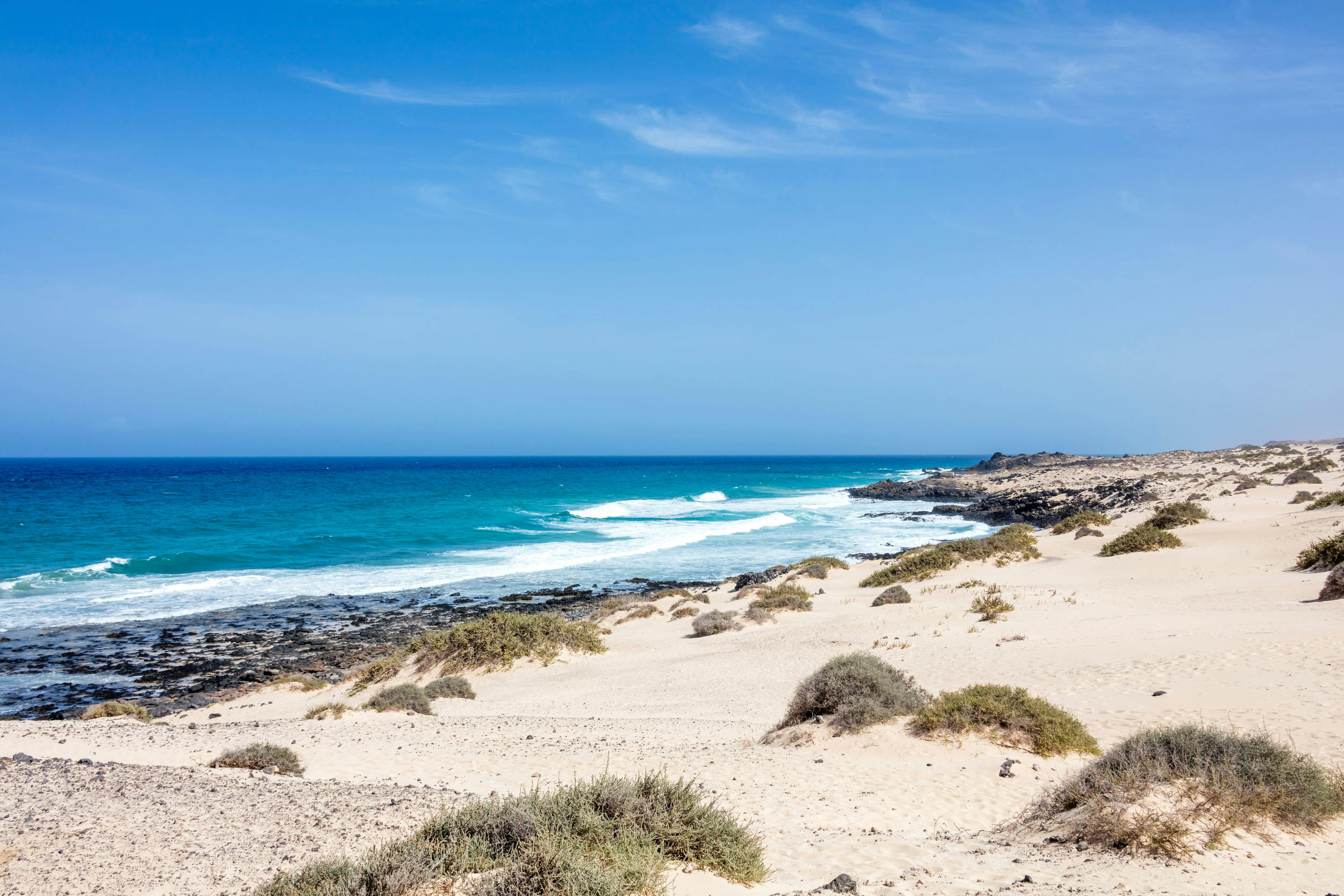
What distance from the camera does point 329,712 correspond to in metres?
13.5

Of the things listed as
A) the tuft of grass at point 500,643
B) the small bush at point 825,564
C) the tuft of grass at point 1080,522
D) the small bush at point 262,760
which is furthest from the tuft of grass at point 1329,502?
the small bush at point 262,760

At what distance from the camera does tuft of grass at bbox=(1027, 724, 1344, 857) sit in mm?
5422

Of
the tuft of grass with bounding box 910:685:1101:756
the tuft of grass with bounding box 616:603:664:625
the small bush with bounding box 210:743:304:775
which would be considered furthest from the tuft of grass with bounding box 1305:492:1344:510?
the small bush with bounding box 210:743:304:775

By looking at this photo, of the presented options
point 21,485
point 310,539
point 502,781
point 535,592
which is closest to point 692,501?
point 310,539

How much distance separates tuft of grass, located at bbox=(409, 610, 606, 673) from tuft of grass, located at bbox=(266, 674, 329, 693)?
2.21 m

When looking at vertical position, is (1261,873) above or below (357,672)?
above

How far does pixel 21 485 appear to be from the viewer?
79.6 metres

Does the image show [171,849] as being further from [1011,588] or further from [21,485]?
[21,485]

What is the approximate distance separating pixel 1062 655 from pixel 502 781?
10.6m

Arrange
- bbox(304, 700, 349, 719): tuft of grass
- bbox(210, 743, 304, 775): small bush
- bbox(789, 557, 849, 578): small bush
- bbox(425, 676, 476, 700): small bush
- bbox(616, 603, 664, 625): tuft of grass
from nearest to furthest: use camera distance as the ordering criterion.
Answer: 1. bbox(210, 743, 304, 775): small bush
2. bbox(304, 700, 349, 719): tuft of grass
3. bbox(425, 676, 476, 700): small bush
4. bbox(616, 603, 664, 625): tuft of grass
5. bbox(789, 557, 849, 578): small bush

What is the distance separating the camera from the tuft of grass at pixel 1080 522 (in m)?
30.3

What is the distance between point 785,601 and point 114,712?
17214 millimetres

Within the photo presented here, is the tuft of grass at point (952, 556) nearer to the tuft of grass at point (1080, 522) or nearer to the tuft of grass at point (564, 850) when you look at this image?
the tuft of grass at point (1080, 522)

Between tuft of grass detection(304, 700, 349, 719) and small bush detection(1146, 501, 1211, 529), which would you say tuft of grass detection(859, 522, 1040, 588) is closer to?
small bush detection(1146, 501, 1211, 529)
